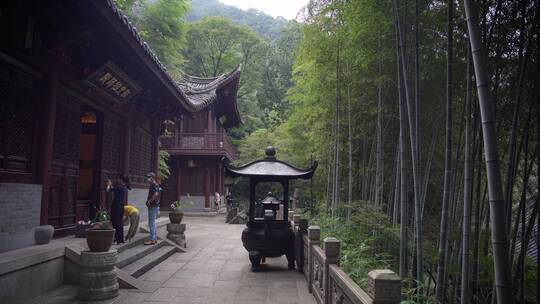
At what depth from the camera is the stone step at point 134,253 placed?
5.24 metres

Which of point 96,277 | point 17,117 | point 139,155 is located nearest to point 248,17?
point 139,155

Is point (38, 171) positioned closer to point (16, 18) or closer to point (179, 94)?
point (16, 18)

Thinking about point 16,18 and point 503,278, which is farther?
point 16,18

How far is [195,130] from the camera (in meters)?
16.9

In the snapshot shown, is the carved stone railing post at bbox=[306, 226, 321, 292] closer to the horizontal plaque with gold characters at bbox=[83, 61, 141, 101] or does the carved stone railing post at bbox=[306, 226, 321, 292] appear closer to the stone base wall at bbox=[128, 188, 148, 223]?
the horizontal plaque with gold characters at bbox=[83, 61, 141, 101]

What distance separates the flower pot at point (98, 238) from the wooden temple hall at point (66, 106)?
813mm

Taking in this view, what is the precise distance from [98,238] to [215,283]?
1587 millimetres

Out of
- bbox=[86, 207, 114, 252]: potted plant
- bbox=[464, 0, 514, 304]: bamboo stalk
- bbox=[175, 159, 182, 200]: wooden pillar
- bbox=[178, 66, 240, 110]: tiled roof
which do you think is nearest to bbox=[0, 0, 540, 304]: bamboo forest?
bbox=[464, 0, 514, 304]: bamboo stalk

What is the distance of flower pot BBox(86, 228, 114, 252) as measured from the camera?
4145 millimetres

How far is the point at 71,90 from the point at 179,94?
2.35 m

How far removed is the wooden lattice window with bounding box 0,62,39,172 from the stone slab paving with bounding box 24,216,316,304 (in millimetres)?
1472

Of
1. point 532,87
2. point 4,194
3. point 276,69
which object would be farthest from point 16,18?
point 276,69

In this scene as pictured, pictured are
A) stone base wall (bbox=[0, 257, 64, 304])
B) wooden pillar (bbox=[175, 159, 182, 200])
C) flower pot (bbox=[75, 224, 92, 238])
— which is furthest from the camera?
wooden pillar (bbox=[175, 159, 182, 200])

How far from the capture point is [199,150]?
1588 centimetres
